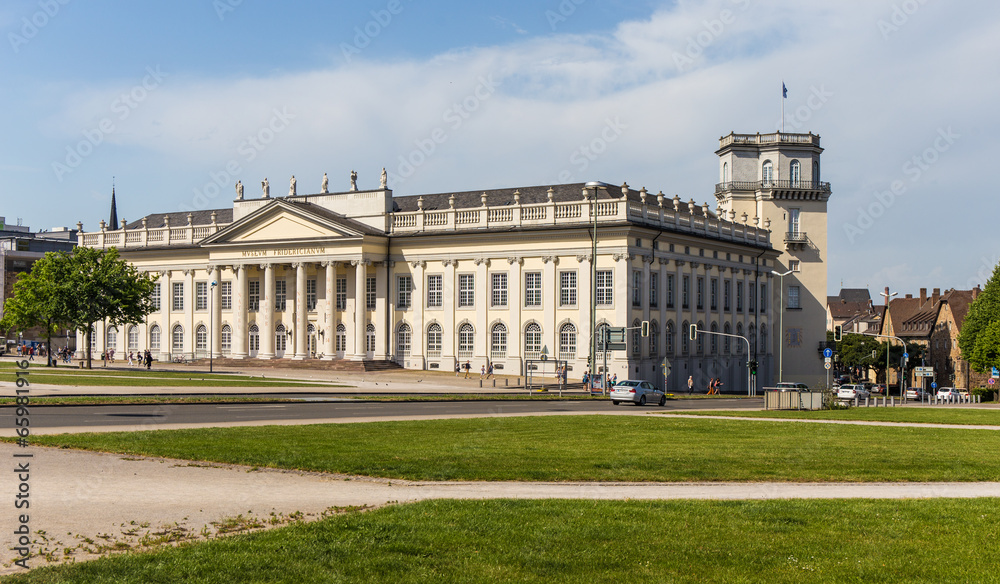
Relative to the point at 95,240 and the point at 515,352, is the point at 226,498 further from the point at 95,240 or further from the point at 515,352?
the point at 95,240

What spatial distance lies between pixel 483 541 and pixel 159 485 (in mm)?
6253

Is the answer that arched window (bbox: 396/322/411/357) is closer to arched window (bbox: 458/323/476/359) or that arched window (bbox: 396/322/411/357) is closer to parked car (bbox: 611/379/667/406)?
arched window (bbox: 458/323/476/359)

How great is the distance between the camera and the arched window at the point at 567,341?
75938mm

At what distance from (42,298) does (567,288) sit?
127ft

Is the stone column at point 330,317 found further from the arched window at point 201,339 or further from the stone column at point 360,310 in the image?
the arched window at point 201,339

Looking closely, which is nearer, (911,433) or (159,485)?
(159,485)

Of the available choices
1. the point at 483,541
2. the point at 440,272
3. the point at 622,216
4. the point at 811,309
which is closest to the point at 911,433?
the point at 483,541

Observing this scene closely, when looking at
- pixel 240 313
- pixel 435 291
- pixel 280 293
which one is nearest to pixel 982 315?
pixel 435 291

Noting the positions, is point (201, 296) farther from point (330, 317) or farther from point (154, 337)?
point (330, 317)

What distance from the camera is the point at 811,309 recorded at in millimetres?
107688

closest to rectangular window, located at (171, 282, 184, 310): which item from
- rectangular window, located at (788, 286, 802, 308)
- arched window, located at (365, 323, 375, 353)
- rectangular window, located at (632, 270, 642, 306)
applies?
arched window, located at (365, 323, 375, 353)

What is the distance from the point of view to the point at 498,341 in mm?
79438

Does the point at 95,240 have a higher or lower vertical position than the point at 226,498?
higher

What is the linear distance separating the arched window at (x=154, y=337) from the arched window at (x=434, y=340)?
3121 cm
